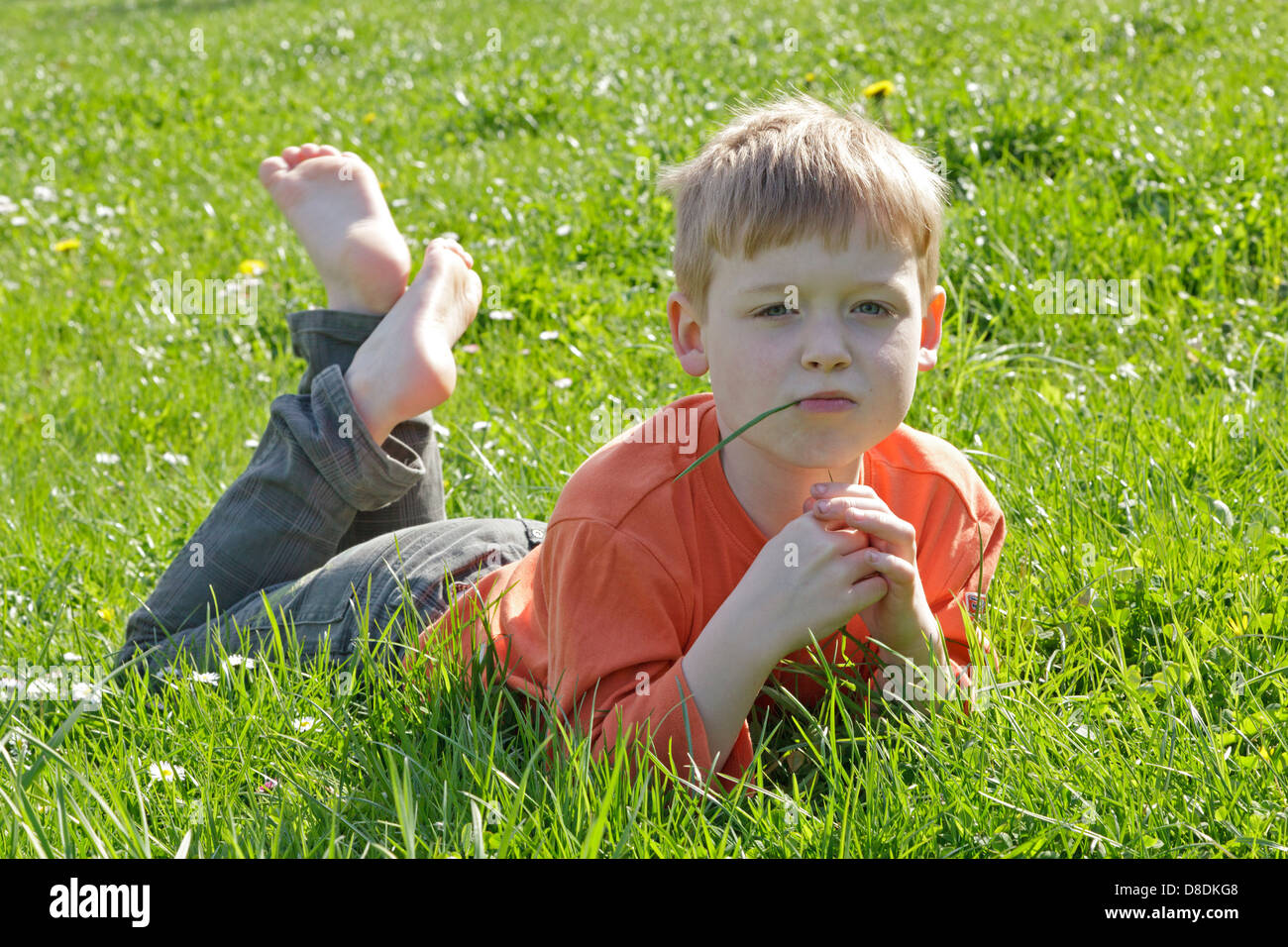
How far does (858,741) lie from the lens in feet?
6.93

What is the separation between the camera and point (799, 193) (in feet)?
6.33

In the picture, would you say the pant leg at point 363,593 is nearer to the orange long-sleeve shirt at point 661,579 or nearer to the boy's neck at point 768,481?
the orange long-sleeve shirt at point 661,579

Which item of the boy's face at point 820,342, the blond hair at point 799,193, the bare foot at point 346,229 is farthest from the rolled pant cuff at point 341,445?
the boy's face at point 820,342

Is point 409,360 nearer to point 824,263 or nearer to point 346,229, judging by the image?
point 346,229

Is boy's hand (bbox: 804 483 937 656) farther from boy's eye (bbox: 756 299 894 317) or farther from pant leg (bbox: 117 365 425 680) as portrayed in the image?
pant leg (bbox: 117 365 425 680)

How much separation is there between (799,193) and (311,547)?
149 centimetres

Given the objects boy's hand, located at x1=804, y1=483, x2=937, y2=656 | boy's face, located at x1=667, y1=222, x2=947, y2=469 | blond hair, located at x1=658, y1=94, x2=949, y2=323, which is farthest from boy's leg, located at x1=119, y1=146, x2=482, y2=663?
boy's hand, located at x1=804, y1=483, x2=937, y2=656

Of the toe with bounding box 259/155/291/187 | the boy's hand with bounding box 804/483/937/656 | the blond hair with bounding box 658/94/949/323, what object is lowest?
the boy's hand with bounding box 804/483/937/656

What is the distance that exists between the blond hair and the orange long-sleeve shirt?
0.97 feet

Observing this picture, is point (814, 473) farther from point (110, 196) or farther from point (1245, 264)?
point (110, 196)

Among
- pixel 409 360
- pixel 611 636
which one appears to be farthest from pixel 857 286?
pixel 409 360

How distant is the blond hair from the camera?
6.33ft

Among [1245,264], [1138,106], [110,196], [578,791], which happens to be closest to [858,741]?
[578,791]
